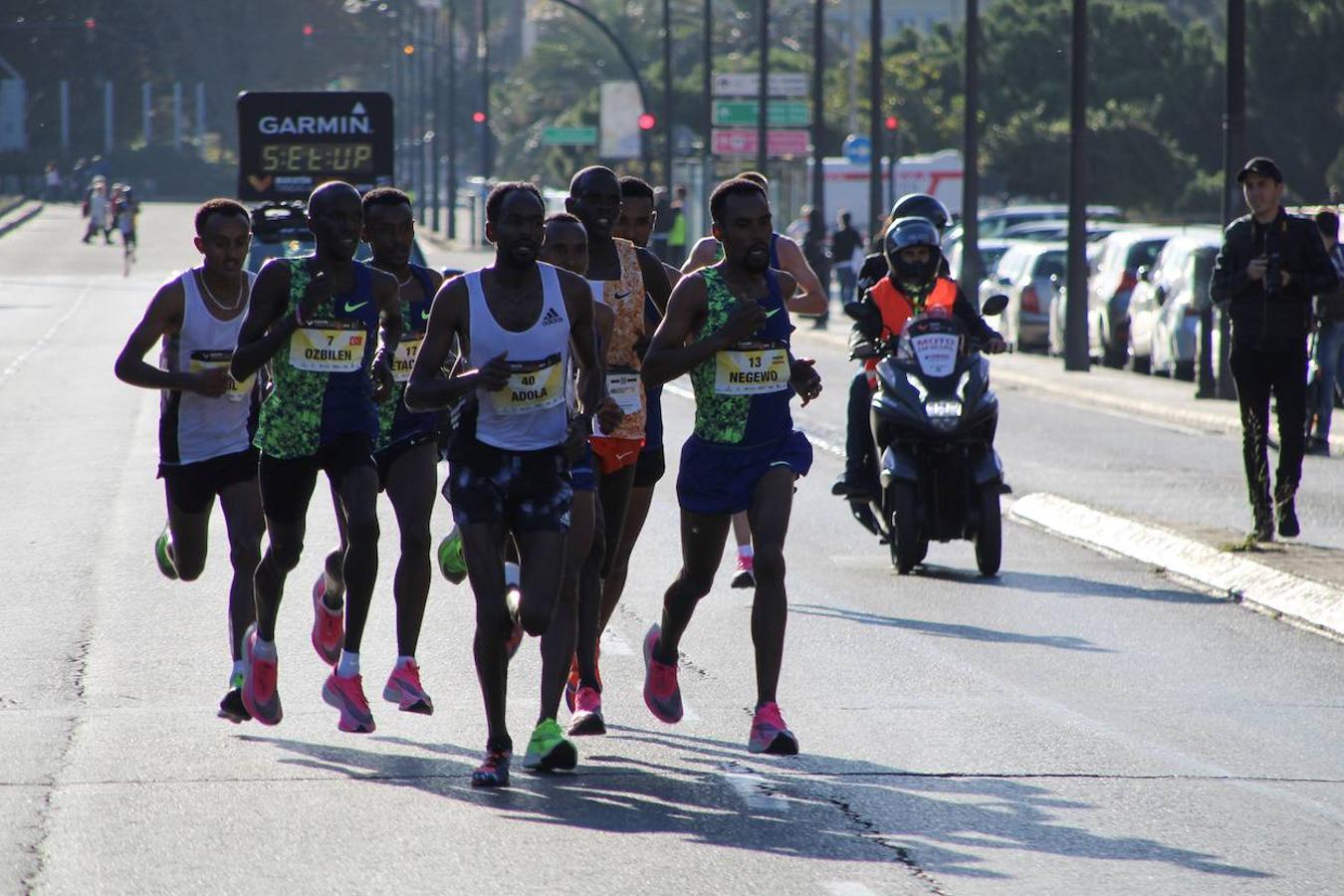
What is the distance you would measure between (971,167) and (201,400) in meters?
26.5

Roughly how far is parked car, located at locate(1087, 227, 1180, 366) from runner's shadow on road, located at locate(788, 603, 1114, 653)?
61.3 feet

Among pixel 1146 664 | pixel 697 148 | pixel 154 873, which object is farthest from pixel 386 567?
pixel 697 148

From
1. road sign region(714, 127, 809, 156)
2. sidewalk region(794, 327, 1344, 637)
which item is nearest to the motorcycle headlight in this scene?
sidewalk region(794, 327, 1344, 637)

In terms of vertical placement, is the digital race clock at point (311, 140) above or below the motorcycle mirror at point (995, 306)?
above

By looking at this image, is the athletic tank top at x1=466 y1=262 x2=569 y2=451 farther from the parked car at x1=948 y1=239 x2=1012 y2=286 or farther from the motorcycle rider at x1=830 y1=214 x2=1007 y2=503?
the parked car at x1=948 y1=239 x2=1012 y2=286

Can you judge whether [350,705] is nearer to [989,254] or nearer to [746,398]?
Answer: [746,398]

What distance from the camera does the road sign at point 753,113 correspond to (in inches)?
2096

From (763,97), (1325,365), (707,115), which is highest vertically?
(763,97)

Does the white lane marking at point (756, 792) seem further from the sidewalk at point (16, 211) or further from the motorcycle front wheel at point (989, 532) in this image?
the sidewalk at point (16, 211)

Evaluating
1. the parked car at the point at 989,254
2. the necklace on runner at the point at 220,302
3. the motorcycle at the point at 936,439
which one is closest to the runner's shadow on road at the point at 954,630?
the motorcycle at the point at 936,439

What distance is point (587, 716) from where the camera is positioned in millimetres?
7863

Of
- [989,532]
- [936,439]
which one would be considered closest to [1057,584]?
[989,532]

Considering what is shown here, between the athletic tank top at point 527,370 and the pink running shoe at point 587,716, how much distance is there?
1.05 meters

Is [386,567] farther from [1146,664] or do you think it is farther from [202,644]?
[1146,664]
